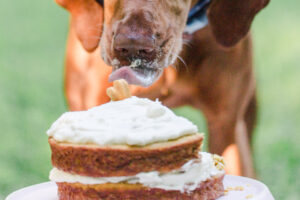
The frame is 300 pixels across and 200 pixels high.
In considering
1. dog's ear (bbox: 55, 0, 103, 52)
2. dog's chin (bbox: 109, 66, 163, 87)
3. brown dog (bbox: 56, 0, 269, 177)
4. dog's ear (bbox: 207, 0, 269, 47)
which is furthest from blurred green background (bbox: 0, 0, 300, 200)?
dog's chin (bbox: 109, 66, 163, 87)

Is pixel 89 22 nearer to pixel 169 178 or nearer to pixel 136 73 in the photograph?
pixel 136 73

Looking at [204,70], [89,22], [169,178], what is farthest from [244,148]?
[169,178]

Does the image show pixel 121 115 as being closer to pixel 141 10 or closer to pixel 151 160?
pixel 151 160

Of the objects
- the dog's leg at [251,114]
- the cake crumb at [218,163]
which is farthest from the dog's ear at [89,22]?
the cake crumb at [218,163]

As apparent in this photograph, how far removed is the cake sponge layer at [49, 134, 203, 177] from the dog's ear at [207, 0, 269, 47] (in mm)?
1072

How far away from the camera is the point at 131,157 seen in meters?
0.87

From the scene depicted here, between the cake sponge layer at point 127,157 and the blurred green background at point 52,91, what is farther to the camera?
the blurred green background at point 52,91

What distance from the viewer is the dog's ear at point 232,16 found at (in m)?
1.92

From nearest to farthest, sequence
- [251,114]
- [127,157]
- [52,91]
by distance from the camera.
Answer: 1. [127,157]
2. [251,114]
3. [52,91]

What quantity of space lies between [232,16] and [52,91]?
223 cm

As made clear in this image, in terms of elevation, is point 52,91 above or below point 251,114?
below

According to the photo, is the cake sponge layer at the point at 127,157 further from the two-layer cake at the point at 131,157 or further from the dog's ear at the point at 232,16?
the dog's ear at the point at 232,16

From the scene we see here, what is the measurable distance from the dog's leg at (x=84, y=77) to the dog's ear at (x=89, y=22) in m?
0.12

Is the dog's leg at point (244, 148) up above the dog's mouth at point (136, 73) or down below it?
below
